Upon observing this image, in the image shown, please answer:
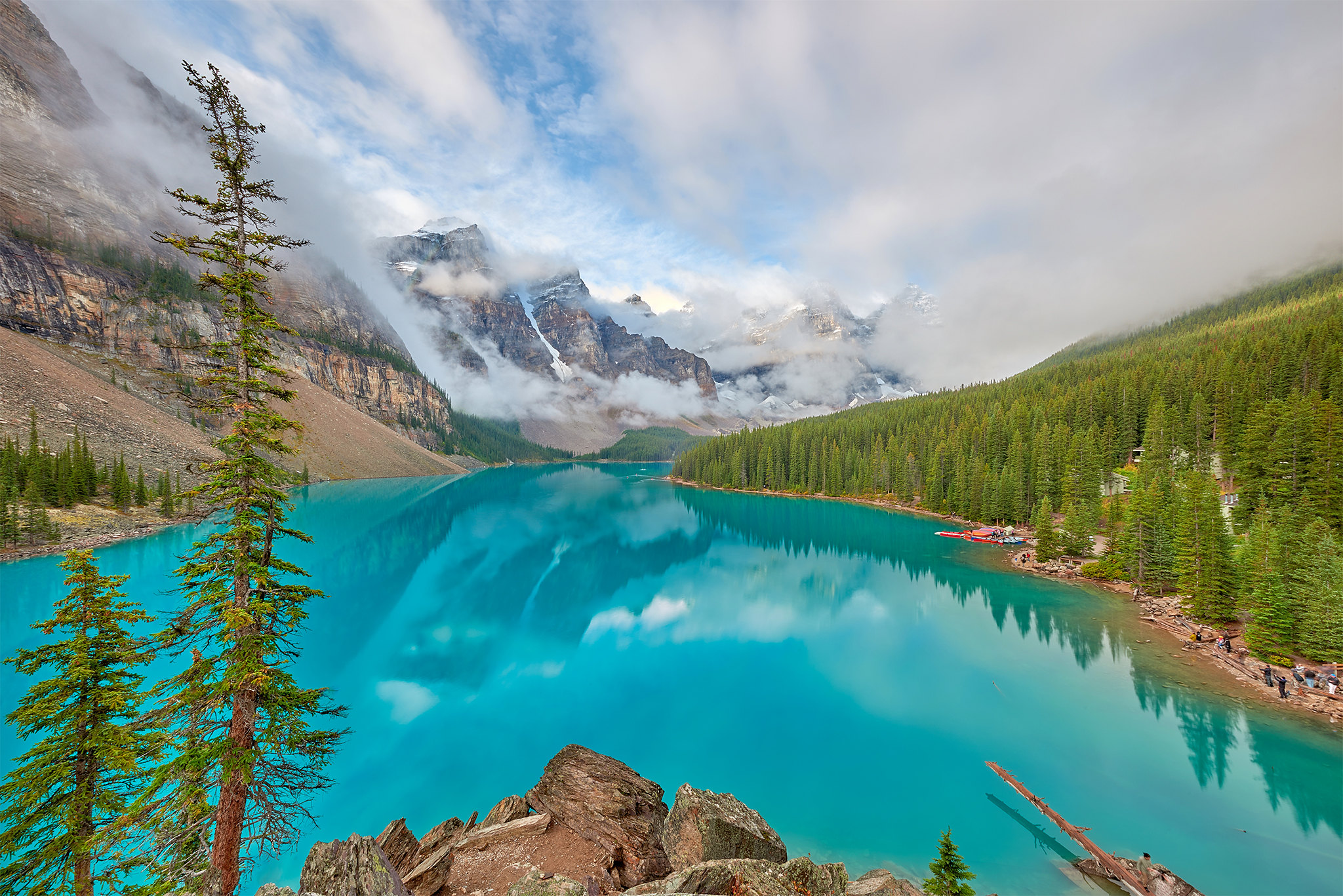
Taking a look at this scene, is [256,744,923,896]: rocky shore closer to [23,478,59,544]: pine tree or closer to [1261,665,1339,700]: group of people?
[1261,665,1339,700]: group of people

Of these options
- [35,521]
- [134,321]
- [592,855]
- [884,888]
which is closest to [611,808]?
[592,855]

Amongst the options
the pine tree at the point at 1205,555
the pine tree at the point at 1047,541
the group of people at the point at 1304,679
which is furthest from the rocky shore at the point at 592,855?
the pine tree at the point at 1047,541

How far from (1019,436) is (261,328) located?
78708 mm

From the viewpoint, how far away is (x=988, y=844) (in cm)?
1266

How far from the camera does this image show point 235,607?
831 cm

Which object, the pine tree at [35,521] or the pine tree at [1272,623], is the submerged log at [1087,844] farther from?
the pine tree at [35,521]

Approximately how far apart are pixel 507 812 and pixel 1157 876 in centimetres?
1431

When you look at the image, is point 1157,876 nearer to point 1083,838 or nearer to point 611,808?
point 1083,838

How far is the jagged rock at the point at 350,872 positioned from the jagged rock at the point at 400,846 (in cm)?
151

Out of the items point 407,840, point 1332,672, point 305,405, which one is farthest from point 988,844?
point 305,405

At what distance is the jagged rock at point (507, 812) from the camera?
10.1 m

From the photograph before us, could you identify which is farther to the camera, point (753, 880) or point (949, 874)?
point (949, 874)

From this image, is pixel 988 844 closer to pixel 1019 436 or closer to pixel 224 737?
pixel 224 737

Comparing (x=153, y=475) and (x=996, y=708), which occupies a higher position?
(x=153, y=475)
